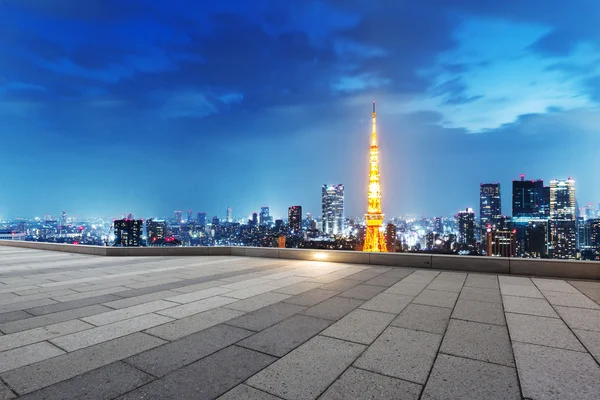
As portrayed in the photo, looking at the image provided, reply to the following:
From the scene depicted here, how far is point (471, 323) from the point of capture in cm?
640

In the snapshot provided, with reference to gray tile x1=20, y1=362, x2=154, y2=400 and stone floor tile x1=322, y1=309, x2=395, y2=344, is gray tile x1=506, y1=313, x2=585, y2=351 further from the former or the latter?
gray tile x1=20, y1=362, x2=154, y2=400

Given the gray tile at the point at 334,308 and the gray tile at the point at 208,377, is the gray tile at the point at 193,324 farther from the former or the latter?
the gray tile at the point at 334,308

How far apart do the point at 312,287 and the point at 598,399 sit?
6.68 metres

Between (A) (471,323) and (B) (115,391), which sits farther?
(A) (471,323)

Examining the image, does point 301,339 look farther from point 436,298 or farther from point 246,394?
point 436,298

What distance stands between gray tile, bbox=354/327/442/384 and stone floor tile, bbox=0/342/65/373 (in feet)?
15.0

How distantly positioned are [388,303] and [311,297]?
1907 mm

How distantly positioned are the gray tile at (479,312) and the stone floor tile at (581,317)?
1131 mm

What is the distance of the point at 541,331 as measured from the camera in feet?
19.6

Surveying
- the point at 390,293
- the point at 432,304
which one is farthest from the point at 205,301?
the point at 432,304

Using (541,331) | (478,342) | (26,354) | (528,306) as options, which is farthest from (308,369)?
(528,306)

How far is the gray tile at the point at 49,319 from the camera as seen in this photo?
6.20m

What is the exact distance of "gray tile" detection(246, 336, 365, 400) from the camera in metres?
3.94

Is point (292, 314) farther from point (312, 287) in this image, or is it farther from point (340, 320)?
point (312, 287)
